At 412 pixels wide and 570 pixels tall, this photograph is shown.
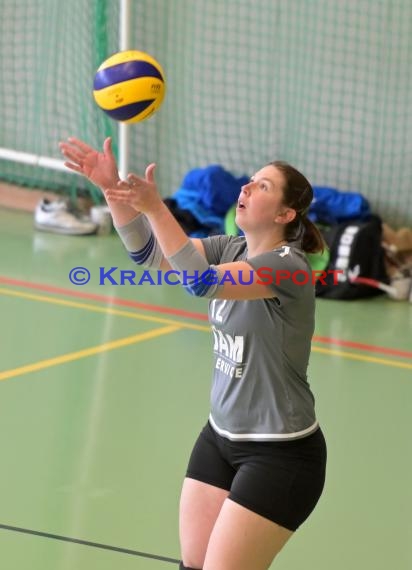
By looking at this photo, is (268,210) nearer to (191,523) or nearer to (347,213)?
(191,523)

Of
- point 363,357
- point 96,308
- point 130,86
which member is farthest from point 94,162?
point 96,308

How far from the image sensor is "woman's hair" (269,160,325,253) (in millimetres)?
3213

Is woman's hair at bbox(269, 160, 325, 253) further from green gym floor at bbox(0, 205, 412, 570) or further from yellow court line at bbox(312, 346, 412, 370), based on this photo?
yellow court line at bbox(312, 346, 412, 370)

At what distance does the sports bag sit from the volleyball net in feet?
3.56

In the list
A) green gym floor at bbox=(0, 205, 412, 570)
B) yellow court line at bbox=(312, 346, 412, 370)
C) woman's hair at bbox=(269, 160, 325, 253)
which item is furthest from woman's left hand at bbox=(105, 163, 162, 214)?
yellow court line at bbox=(312, 346, 412, 370)

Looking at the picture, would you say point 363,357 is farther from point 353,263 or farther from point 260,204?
point 260,204

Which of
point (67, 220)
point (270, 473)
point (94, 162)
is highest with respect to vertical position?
point (94, 162)

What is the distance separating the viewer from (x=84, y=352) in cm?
636

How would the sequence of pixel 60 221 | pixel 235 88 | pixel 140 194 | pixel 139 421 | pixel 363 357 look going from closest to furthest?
1. pixel 140 194
2. pixel 139 421
3. pixel 363 357
4. pixel 60 221
5. pixel 235 88

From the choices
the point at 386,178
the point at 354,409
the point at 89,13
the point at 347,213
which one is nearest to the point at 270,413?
the point at 354,409

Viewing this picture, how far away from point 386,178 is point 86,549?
19.0 ft

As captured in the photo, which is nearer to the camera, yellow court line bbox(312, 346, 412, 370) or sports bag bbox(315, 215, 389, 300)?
yellow court line bbox(312, 346, 412, 370)

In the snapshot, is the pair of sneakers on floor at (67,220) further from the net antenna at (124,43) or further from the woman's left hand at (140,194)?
the woman's left hand at (140,194)
